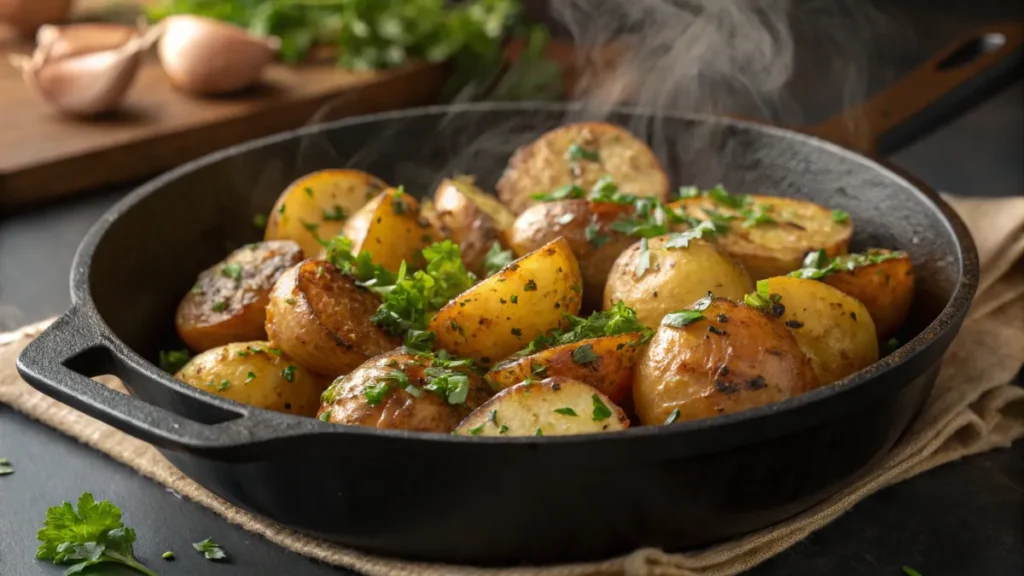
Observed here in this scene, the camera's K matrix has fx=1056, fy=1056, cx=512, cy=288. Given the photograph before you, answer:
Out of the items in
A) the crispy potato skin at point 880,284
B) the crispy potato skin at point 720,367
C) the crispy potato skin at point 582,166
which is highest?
the crispy potato skin at point 720,367

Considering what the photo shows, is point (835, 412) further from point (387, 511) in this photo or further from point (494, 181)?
point (494, 181)

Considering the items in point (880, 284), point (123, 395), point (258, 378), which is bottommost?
point (880, 284)

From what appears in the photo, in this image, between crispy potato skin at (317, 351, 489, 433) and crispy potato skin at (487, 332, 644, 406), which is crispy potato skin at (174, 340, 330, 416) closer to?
crispy potato skin at (317, 351, 489, 433)

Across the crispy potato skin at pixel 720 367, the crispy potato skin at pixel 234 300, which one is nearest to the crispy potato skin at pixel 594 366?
the crispy potato skin at pixel 720 367

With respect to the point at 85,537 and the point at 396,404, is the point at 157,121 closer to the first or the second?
the point at 85,537

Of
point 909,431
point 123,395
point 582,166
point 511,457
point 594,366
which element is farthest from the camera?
point 582,166

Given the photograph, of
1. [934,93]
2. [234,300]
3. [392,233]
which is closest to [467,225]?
[392,233]

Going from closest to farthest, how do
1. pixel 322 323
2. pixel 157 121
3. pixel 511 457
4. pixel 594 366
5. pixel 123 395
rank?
pixel 511 457
pixel 123 395
pixel 594 366
pixel 322 323
pixel 157 121

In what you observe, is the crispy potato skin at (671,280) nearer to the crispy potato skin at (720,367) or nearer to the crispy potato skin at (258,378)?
the crispy potato skin at (720,367)
